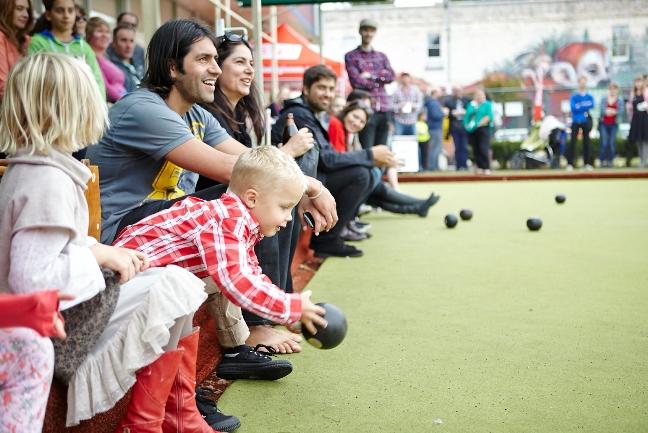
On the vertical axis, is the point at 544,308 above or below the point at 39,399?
below

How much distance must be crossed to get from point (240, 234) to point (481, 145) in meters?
15.5

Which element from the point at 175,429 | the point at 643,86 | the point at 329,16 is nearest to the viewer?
the point at 175,429

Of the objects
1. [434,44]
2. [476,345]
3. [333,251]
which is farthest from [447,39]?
[476,345]

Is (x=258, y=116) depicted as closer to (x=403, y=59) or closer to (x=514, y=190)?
(x=514, y=190)

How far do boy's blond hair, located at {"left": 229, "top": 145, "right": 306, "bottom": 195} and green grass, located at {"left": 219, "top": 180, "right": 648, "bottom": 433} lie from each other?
2.60 feet

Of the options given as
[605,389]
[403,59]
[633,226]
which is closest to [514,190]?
[633,226]

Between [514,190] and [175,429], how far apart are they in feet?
37.1

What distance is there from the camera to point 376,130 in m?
10.1

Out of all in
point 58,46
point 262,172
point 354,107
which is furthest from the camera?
point 354,107

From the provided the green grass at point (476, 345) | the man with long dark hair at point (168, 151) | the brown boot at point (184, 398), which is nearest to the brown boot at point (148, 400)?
the brown boot at point (184, 398)

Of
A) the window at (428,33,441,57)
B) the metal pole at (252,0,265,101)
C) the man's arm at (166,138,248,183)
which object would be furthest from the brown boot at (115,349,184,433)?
the window at (428,33,441,57)

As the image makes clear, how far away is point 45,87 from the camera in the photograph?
2.09 metres

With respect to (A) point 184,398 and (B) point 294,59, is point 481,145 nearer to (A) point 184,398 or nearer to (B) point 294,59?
(B) point 294,59

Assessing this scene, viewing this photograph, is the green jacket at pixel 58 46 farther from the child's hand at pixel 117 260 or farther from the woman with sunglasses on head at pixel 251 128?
the child's hand at pixel 117 260
